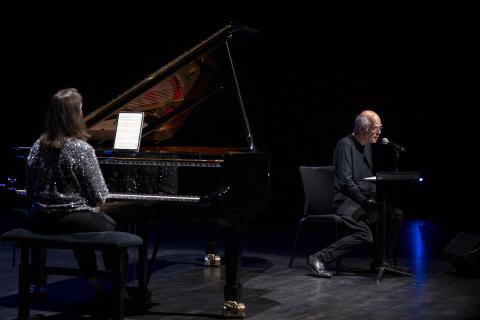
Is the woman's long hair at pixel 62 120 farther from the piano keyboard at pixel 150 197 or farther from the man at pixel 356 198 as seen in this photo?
the man at pixel 356 198

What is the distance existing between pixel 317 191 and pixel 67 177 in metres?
2.54

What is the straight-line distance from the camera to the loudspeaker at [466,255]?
557 centimetres

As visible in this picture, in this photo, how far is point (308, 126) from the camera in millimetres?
8859

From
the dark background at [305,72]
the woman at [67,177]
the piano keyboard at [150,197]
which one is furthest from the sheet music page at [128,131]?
the dark background at [305,72]

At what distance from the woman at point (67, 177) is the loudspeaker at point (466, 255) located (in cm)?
290

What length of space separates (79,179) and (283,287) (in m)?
1.90

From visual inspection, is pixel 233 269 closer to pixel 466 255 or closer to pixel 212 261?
pixel 212 261

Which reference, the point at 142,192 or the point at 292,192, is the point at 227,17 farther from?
the point at 142,192

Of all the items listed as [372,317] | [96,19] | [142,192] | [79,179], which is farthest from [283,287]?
[96,19]

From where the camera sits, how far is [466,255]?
5.57m

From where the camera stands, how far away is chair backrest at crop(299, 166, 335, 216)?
594 centimetres

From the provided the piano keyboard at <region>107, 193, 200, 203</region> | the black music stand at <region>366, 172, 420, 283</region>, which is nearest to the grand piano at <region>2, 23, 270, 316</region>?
the piano keyboard at <region>107, 193, 200, 203</region>

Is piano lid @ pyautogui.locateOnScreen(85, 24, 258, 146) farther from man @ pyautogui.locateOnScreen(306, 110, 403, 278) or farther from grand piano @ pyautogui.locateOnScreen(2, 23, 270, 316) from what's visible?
man @ pyautogui.locateOnScreen(306, 110, 403, 278)

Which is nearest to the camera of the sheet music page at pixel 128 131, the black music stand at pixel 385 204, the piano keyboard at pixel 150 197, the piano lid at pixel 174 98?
the piano keyboard at pixel 150 197
